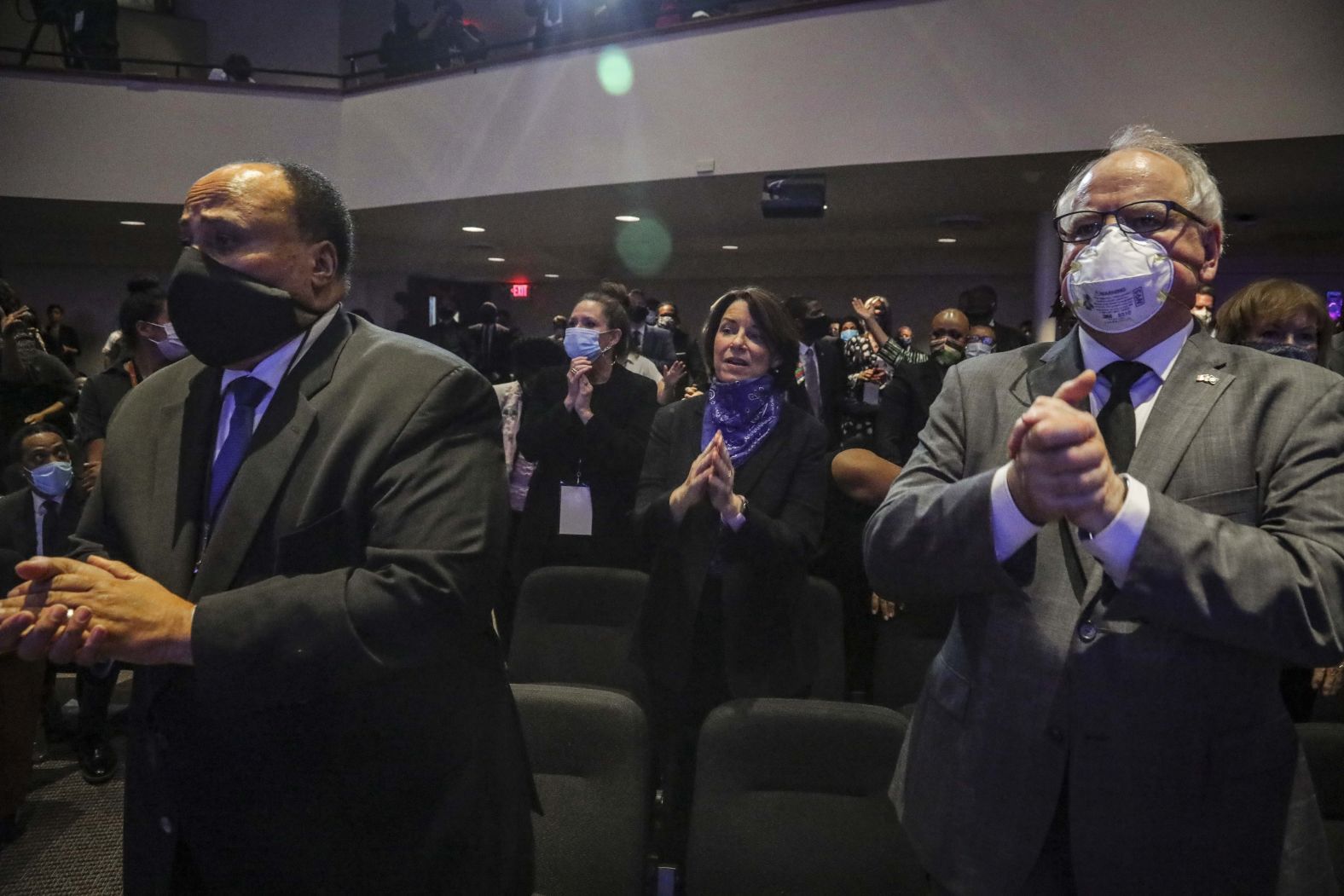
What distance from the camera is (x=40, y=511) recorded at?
10.5ft

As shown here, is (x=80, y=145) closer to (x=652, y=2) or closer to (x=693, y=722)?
(x=652, y=2)

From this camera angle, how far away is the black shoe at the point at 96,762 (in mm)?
3135

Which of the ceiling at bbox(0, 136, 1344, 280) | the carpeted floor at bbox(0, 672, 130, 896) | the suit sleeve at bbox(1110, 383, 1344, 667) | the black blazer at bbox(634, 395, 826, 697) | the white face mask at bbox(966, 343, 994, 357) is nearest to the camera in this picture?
the suit sleeve at bbox(1110, 383, 1344, 667)

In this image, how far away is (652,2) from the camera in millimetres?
7359

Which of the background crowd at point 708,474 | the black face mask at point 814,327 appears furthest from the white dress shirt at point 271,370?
the black face mask at point 814,327

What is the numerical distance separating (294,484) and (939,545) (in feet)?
2.56

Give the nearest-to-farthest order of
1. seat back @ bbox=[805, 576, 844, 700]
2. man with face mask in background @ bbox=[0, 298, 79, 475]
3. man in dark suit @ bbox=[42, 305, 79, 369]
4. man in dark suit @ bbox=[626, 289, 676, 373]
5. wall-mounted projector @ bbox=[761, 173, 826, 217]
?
seat back @ bbox=[805, 576, 844, 700] < man with face mask in background @ bbox=[0, 298, 79, 475] < man in dark suit @ bbox=[626, 289, 676, 373] < wall-mounted projector @ bbox=[761, 173, 826, 217] < man in dark suit @ bbox=[42, 305, 79, 369]

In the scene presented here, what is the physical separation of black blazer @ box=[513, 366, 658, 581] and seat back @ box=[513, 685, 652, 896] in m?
0.98

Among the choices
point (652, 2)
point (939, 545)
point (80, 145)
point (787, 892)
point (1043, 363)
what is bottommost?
point (787, 892)

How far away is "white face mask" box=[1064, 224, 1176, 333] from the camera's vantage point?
106cm

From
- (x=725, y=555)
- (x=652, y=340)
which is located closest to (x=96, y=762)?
(x=725, y=555)

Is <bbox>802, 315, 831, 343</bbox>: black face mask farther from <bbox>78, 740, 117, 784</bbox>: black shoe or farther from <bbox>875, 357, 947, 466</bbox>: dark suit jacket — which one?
<bbox>78, 740, 117, 784</bbox>: black shoe

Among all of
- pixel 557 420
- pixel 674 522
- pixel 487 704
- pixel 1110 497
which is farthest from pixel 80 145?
pixel 1110 497

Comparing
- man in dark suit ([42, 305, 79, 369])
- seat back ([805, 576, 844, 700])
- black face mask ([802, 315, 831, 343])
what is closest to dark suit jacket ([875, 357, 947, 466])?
seat back ([805, 576, 844, 700])
